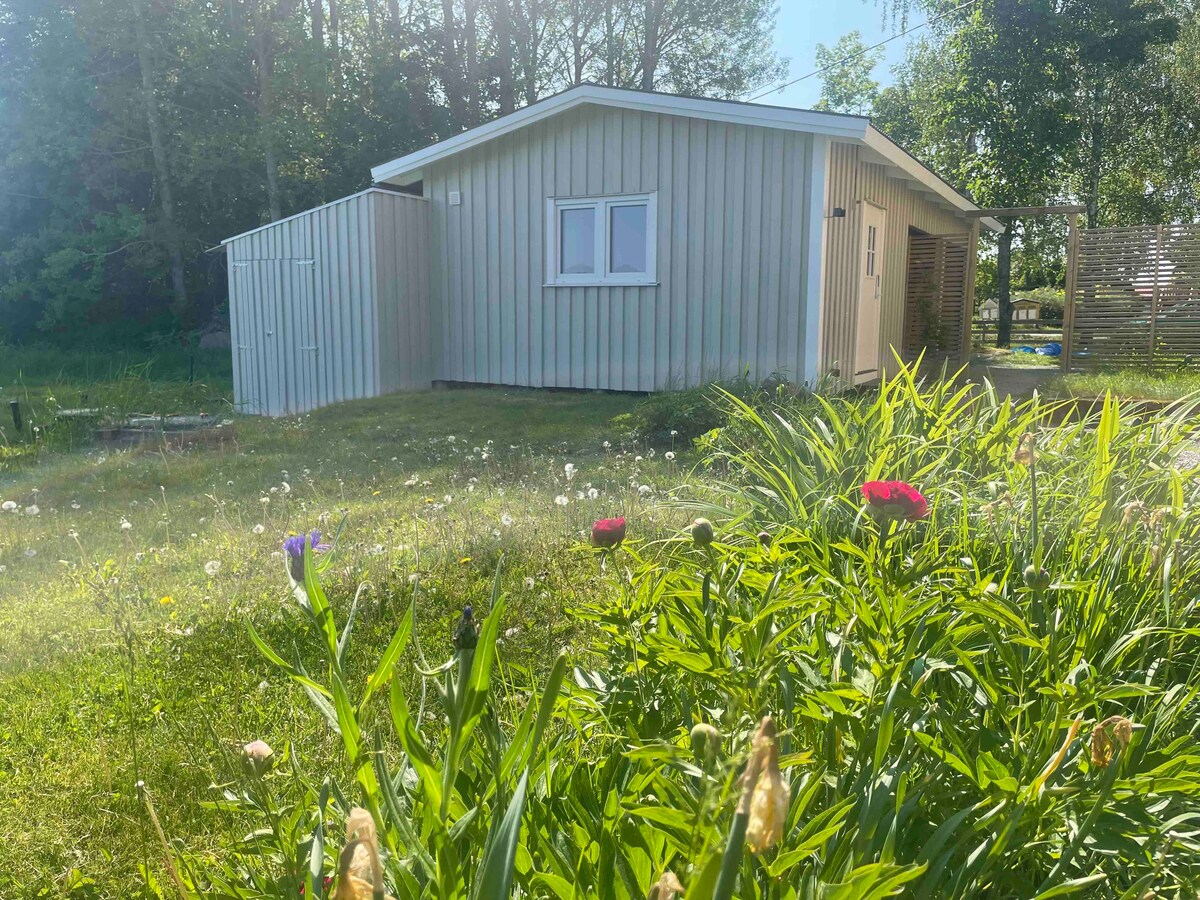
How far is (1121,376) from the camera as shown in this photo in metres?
11.0

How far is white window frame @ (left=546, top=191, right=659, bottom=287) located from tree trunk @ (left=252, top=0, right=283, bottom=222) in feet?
42.9

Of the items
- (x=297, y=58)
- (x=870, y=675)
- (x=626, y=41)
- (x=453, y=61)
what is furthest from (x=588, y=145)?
(x=626, y=41)

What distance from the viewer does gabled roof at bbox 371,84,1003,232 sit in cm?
856

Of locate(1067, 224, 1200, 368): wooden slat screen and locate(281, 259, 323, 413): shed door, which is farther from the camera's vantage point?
locate(1067, 224, 1200, 368): wooden slat screen

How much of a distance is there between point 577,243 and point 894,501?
9.02m

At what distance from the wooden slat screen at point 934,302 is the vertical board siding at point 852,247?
6.91 ft

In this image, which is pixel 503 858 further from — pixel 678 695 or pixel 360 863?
pixel 678 695

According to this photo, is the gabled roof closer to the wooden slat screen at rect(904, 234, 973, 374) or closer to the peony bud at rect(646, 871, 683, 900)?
the wooden slat screen at rect(904, 234, 973, 374)

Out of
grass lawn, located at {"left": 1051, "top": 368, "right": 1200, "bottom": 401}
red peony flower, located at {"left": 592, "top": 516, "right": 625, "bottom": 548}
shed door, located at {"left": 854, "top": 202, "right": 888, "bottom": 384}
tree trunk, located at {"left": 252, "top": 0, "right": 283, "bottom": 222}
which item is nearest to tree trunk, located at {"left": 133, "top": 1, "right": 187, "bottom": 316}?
tree trunk, located at {"left": 252, "top": 0, "right": 283, "bottom": 222}

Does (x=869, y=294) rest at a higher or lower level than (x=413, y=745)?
higher

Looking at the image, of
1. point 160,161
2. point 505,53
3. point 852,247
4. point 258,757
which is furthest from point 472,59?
point 258,757

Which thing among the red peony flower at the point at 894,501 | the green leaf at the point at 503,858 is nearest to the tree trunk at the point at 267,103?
the red peony flower at the point at 894,501

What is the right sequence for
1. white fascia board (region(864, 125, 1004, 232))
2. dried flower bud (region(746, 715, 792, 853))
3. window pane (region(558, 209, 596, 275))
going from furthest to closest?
window pane (region(558, 209, 596, 275)) < white fascia board (region(864, 125, 1004, 232)) < dried flower bud (region(746, 715, 792, 853))

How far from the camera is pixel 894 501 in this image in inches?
60.4
